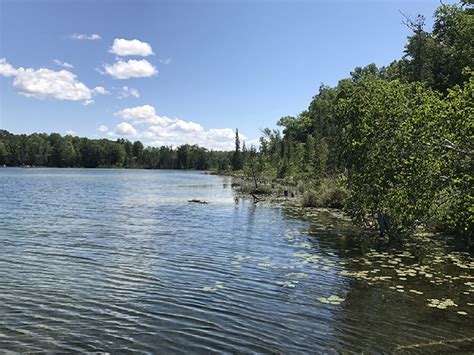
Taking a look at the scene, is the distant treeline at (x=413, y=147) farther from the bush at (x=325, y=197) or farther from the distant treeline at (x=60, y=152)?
the distant treeline at (x=60, y=152)

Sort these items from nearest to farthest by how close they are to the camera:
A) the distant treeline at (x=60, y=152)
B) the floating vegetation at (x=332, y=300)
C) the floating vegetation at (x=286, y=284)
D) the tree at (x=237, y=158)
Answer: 1. the floating vegetation at (x=332, y=300)
2. the floating vegetation at (x=286, y=284)
3. the tree at (x=237, y=158)
4. the distant treeline at (x=60, y=152)

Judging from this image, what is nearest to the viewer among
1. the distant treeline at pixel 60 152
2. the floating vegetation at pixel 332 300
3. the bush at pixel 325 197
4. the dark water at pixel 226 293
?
the dark water at pixel 226 293

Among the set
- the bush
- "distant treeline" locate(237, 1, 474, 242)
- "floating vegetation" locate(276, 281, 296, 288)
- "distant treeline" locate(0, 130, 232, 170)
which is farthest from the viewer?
"distant treeline" locate(0, 130, 232, 170)

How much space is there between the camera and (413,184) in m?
10.8

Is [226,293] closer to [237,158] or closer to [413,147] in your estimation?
[413,147]

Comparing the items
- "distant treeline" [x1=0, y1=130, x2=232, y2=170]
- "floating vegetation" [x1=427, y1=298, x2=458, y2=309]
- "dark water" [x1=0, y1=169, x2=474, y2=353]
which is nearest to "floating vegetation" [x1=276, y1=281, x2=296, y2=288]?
"dark water" [x1=0, y1=169, x2=474, y2=353]

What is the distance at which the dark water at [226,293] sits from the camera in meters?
8.23

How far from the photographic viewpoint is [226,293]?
11.3m

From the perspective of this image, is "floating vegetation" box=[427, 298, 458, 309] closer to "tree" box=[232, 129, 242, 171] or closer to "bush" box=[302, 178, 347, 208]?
"bush" box=[302, 178, 347, 208]

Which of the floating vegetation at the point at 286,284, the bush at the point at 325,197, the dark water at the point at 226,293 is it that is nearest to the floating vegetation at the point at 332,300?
the dark water at the point at 226,293

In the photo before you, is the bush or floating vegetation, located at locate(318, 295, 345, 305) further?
the bush

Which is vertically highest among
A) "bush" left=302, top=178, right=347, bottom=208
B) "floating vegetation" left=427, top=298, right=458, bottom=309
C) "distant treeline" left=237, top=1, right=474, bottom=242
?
"distant treeline" left=237, top=1, right=474, bottom=242

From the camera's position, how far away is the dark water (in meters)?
8.23

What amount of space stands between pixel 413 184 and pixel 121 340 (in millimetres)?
8167
